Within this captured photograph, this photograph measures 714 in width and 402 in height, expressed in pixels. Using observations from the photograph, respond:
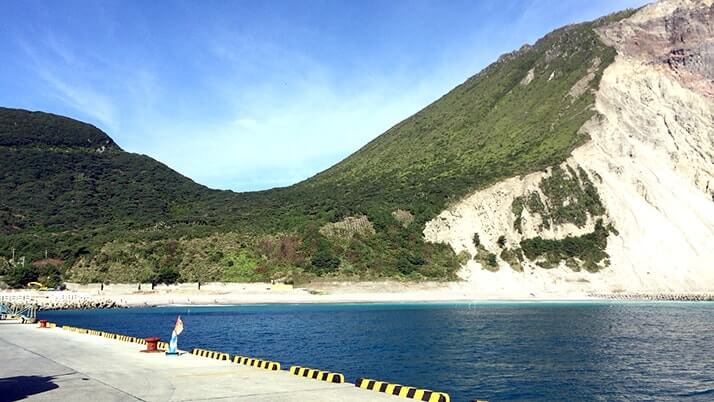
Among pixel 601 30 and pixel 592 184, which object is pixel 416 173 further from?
pixel 601 30

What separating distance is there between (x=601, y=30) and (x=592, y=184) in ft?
226

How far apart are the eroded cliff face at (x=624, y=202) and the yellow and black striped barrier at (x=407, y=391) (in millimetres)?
84613

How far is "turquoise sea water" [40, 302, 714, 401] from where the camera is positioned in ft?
89.4

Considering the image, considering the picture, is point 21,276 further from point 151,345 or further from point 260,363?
point 260,363

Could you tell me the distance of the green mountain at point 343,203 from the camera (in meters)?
105

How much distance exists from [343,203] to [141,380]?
10793cm

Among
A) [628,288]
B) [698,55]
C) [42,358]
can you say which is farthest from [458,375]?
[698,55]

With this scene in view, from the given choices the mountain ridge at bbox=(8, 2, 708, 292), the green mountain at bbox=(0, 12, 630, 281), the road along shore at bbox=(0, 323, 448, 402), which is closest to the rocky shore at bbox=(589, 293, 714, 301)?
the mountain ridge at bbox=(8, 2, 708, 292)

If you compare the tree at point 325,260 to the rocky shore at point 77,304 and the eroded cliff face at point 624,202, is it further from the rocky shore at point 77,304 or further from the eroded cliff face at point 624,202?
the rocky shore at point 77,304

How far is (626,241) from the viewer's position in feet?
363

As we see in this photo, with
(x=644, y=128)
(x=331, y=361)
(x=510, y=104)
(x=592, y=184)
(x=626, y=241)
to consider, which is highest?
(x=510, y=104)

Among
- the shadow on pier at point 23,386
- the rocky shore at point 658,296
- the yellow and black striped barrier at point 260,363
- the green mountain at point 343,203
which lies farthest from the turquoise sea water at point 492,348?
the green mountain at point 343,203

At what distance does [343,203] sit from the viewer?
12788 centimetres

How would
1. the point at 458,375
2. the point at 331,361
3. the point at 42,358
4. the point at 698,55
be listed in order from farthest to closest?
1. the point at 698,55
2. the point at 331,361
3. the point at 458,375
4. the point at 42,358
